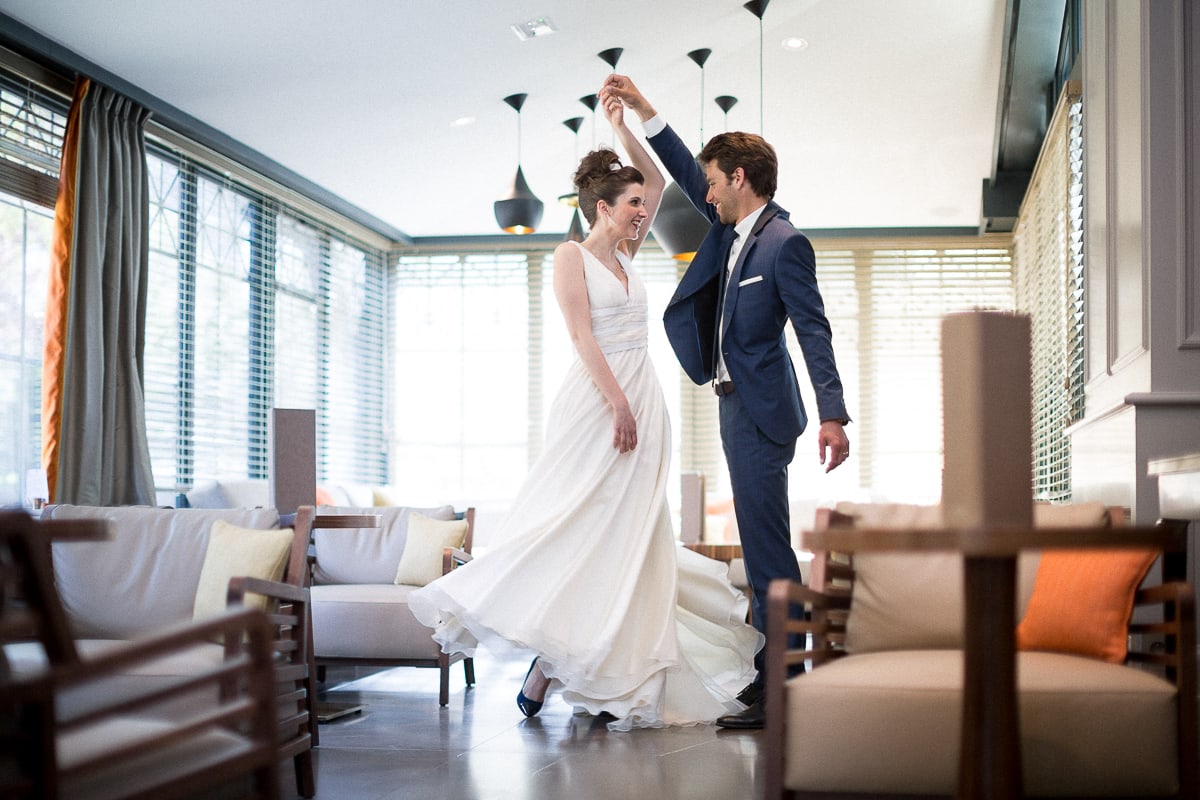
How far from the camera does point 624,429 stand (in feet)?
Answer: 11.5

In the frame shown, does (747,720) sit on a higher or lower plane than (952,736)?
lower

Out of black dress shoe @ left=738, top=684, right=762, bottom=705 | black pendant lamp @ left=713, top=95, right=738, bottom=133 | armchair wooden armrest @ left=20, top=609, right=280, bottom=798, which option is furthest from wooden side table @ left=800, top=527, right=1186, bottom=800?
black pendant lamp @ left=713, top=95, right=738, bottom=133

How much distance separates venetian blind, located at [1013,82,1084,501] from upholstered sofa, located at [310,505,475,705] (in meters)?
2.34

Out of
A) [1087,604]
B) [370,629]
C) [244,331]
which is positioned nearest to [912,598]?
[1087,604]

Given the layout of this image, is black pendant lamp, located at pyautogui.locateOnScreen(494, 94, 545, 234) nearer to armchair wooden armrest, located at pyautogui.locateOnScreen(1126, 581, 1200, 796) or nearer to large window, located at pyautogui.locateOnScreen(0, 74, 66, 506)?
large window, located at pyautogui.locateOnScreen(0, 74, 66, 506)

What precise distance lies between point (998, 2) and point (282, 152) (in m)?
4.50

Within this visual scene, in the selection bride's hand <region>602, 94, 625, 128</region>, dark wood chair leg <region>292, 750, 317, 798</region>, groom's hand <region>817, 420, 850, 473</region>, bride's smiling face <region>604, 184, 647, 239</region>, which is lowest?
dark wood chair leg <region>292, 750, 317, 798</region>

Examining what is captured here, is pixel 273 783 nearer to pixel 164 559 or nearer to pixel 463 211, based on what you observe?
pixel 164 559

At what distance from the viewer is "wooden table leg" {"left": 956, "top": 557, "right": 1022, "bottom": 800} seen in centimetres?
150

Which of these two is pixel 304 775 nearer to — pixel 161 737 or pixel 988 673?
pixel 161 737

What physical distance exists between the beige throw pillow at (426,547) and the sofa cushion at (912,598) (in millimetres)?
2720

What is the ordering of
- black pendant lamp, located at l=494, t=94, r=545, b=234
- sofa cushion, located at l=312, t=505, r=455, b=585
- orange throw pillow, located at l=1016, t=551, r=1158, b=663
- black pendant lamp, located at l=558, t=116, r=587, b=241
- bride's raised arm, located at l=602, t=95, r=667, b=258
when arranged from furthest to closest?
1. black pendant lamp, located at l=494, t=94, r=545, b=234
2. black pendant lamp, located at l=558, t=116, r=587, b=241
3. sofa cushion, located at l=312, t=505, r=455, b=585
4. bride's raised arm, located at l=602, t=95, r=667, b=258
5. orange throw pillow, located at l=1016, t=551, r=1158, b=663

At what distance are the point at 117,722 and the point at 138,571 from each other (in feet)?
5.39

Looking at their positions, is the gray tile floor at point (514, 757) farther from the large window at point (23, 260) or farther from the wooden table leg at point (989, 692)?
the large window at point (23, 260)
